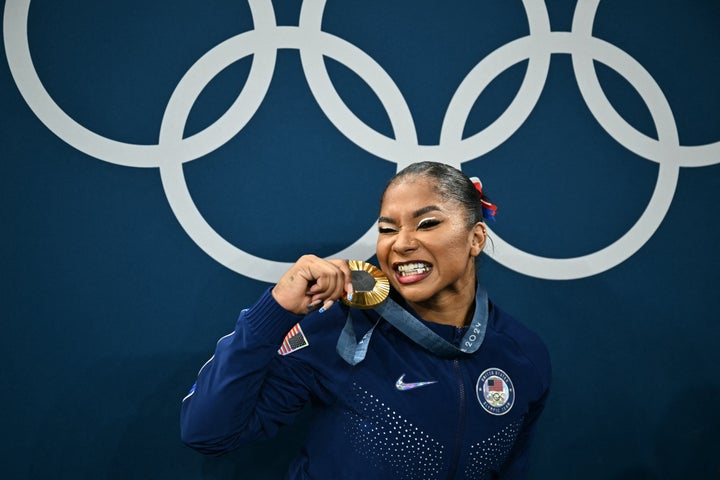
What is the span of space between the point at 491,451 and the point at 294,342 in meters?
0.67

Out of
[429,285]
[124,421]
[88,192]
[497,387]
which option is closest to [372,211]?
[429,285]

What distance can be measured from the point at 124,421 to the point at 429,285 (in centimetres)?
127

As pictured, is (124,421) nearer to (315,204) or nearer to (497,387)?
(315,204)

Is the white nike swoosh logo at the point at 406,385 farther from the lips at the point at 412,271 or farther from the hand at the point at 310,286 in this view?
the hand at the point at 310,286

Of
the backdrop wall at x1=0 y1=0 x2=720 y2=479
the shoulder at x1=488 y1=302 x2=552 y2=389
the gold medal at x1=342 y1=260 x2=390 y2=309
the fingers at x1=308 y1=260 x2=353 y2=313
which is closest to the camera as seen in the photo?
the fingers at x1=308 y1=260 x2=353 y2=313

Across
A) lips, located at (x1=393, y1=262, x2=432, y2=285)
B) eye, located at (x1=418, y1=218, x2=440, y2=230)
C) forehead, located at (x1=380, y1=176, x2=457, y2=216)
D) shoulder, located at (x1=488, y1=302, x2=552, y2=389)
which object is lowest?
shoulder, located at (x1=488, y1=302, x2=552, y2=389)

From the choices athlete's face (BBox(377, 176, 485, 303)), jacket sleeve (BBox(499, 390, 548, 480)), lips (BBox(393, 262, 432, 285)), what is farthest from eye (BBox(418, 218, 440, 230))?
jacket sleeve (BBox(499, 390, 548, 480))

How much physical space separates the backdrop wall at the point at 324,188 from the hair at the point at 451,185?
19.1 inches

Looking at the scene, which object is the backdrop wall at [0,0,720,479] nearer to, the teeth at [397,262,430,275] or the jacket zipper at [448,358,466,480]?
the teeth at [397,262,430,275]

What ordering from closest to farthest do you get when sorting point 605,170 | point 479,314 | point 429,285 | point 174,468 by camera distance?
1. point 429,285
2. point 479,314
3. point 174,468
4. point 605,170

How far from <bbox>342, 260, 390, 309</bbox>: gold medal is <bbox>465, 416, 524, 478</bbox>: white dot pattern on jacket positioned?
522 mm

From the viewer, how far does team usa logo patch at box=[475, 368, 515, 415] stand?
1908mm

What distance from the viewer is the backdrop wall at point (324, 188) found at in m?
2.26

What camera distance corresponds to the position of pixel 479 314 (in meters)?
2.02
